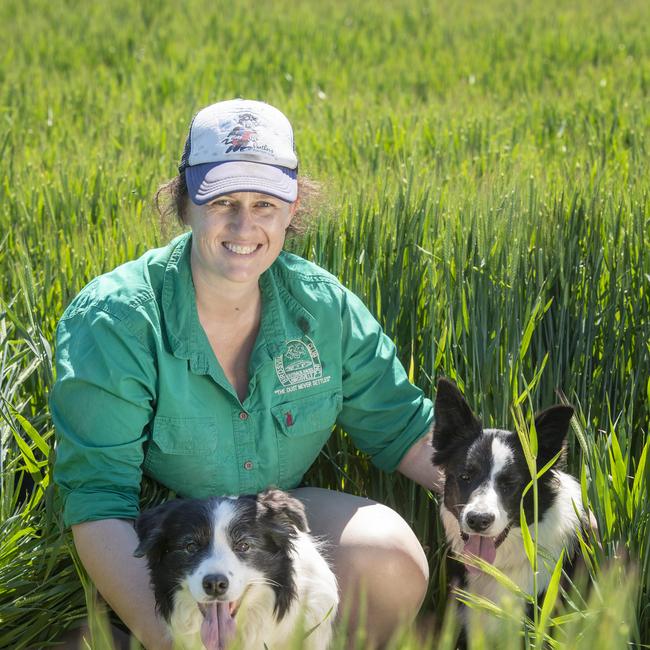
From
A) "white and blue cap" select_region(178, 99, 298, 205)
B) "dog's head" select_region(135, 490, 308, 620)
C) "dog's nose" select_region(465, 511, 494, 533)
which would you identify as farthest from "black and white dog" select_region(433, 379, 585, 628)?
"white and blue cap" select_region(178, 99, 298, 205)

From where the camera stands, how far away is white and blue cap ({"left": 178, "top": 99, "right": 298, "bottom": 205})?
2.52 metres

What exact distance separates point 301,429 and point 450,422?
426mm

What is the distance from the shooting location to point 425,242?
3.38 m

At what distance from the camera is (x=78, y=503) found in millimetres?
2406

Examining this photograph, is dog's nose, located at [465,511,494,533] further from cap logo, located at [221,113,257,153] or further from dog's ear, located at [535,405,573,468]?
cap logo, located at [221,113,257,153]

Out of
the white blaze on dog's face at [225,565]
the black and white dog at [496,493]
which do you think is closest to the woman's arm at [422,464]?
the black and white dog at [496,493]

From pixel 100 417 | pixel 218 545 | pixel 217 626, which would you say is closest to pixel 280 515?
pixel 218 545

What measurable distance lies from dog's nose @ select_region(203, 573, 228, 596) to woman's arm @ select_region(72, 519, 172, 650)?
1.07 ft

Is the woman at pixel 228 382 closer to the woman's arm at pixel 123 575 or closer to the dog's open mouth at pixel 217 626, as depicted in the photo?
the woman's arm at pixel 123 575

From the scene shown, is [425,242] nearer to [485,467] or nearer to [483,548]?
[485,467]

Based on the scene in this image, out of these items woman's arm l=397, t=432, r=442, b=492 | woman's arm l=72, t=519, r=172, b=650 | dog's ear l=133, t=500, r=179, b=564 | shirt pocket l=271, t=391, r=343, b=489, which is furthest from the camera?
woman's arm l=397, t=432, r=442, b=492

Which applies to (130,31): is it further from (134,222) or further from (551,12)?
(134,222)

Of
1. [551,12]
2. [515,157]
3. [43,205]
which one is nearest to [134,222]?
[43,205]

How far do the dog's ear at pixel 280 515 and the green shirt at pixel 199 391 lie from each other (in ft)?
1.34
